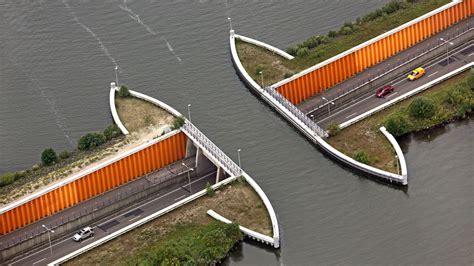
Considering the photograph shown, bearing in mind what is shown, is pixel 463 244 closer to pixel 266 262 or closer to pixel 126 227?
pixel 266 262

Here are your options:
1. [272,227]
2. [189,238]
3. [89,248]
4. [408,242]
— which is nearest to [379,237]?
[408,242]

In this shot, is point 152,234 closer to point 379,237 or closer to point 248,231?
point 248,231

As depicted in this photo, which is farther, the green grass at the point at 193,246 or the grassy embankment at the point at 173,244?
the grassy embankment at the point at 173,244

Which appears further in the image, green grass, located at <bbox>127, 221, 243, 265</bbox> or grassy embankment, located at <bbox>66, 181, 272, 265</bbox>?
grassy embankment, located at <bbox>66, 181, 272, 265</bbox>

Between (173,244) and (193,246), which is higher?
(173,244)

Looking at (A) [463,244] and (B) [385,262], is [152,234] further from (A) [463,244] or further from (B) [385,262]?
(A) [463,244]

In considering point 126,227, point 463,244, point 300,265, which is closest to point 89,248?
point 126,227
